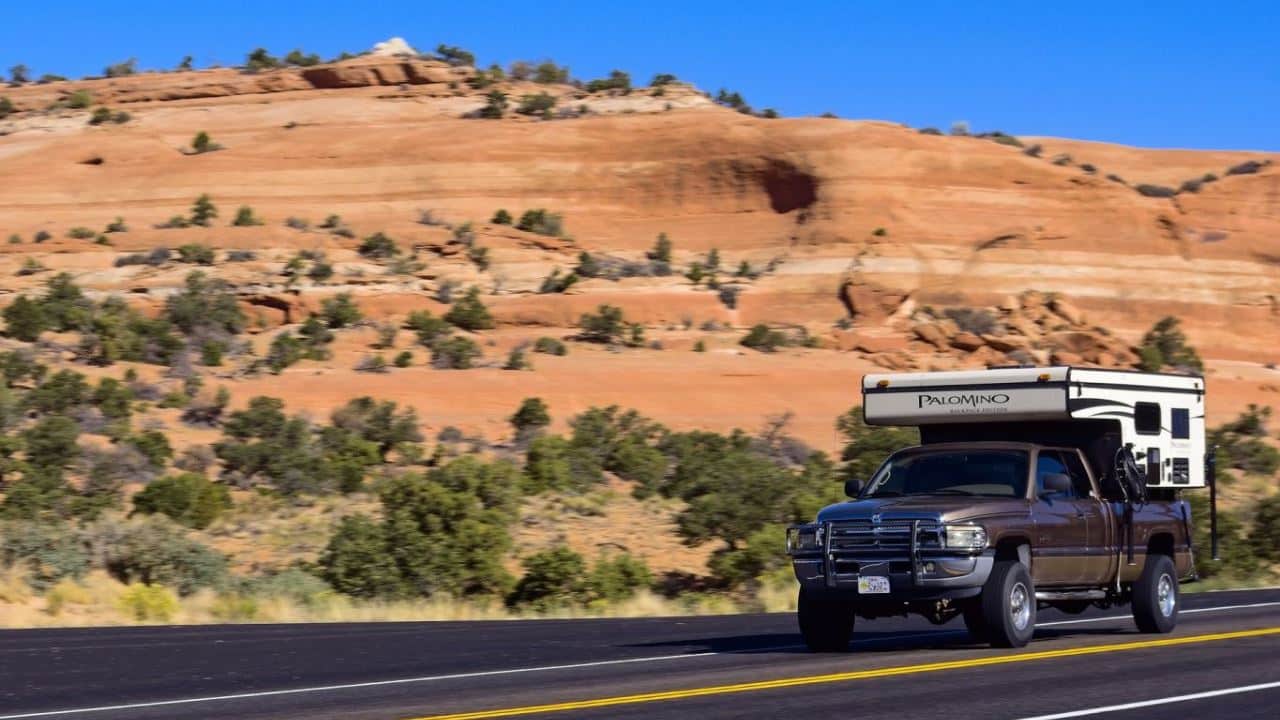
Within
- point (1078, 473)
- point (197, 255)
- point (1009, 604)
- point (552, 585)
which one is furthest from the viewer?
point (197, 255)

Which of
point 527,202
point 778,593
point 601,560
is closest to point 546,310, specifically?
point 527,202

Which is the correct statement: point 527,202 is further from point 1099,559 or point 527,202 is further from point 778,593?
point 1099,559

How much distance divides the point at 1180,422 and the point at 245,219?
2163 inches

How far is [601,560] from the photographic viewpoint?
27266 mm

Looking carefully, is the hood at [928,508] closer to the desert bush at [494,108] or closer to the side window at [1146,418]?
the side window at [1146,418]

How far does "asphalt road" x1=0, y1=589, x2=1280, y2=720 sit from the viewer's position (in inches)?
416

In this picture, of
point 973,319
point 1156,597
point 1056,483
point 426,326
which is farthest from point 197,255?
point 1056,483

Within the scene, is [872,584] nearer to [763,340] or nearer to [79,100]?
[763,340]

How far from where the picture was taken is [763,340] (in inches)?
2228

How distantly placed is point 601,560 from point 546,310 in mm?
31765

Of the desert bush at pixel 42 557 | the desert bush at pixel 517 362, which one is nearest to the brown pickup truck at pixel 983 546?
the desert bush at pixel 42 557

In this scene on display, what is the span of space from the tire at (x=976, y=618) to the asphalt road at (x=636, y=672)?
6.8 inches

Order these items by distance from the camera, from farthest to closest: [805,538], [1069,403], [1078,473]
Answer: [1078,473] < [1069,403] < [805,538]

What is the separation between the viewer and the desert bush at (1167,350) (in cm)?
5797
